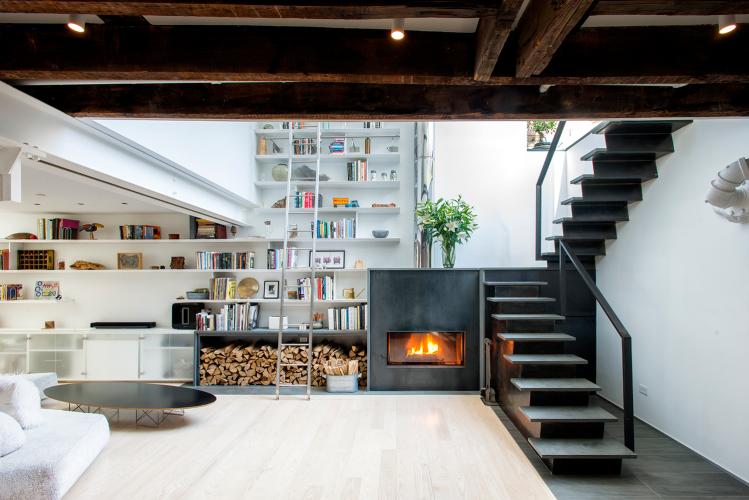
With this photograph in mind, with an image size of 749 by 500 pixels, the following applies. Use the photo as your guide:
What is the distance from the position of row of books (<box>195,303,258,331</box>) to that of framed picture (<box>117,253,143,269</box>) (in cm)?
132

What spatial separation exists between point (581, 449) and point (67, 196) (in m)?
5.55

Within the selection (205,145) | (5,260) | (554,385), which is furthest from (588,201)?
(5,260)

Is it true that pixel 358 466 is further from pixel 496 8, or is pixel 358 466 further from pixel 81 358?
pixel 81 358

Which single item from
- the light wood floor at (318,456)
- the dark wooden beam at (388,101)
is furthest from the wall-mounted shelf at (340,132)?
Result: the light wood floor at (318,456)

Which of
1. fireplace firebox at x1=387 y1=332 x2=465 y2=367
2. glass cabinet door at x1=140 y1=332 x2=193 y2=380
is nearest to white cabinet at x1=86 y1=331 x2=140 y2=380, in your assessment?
glass cabinet door at x1=140 y1=332 x2=193 y2=380

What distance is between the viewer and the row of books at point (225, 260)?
19.5 feet

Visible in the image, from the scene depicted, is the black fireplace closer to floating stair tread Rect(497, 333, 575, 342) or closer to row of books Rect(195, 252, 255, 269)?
floating stair tread Rect(497, 333, 575, 342)

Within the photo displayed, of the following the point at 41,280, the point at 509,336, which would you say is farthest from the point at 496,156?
the point at 41,280

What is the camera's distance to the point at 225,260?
19.6 ft

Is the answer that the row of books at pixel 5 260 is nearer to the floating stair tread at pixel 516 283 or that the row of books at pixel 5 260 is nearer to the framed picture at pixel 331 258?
the framed picture at pixel 331 258

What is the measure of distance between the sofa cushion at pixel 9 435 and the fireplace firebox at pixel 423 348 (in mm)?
3473

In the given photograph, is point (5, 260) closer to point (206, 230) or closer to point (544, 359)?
point (206, 230)

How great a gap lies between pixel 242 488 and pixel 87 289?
4.80m

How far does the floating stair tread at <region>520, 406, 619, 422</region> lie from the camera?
3295 millimetres
